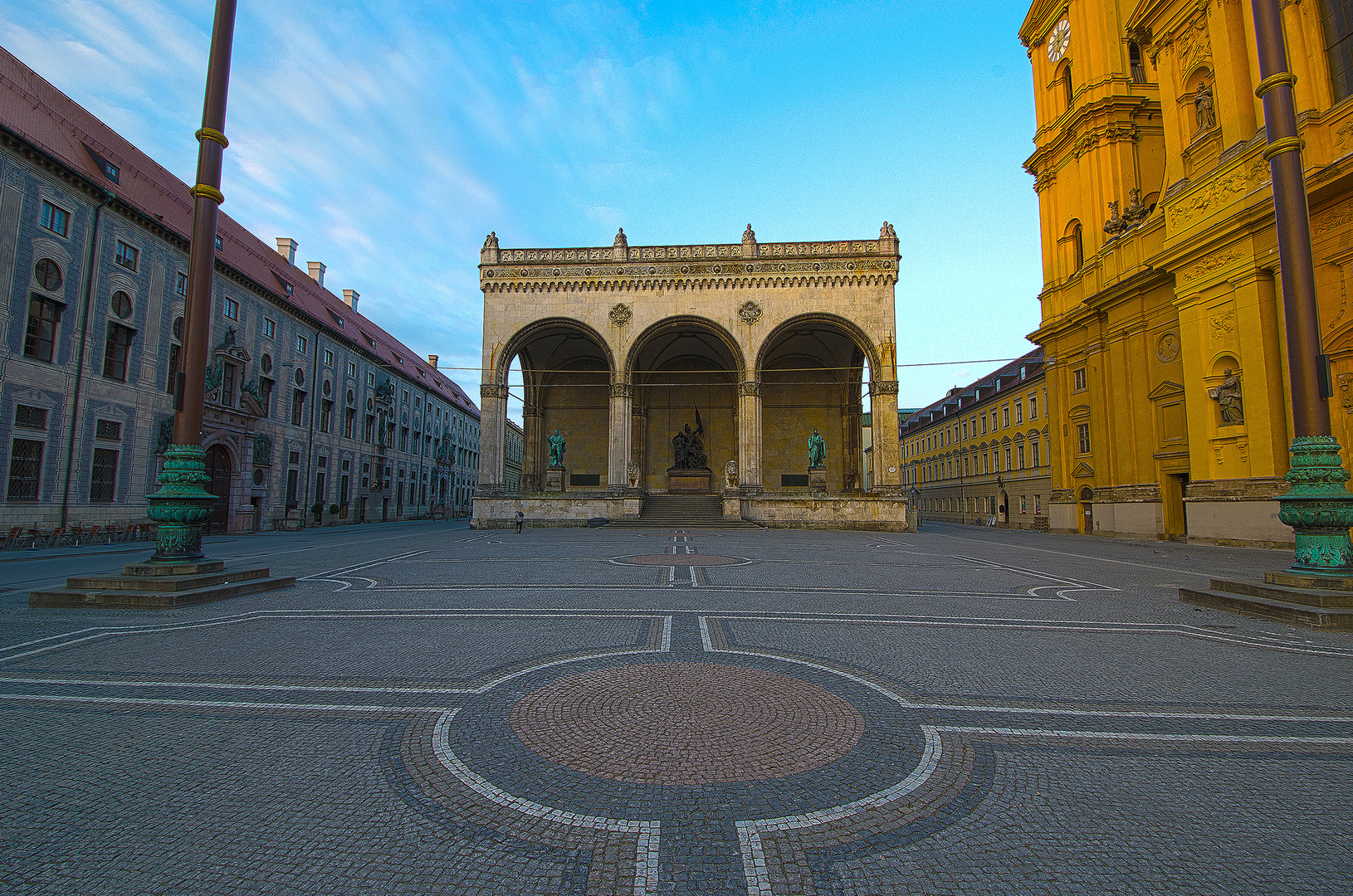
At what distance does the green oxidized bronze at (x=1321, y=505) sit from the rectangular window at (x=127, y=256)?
99.2 ft

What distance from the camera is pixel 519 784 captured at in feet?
9.41

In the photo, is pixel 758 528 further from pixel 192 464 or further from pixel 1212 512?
pixel 192 464

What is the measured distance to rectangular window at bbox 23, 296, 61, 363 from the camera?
696 inches

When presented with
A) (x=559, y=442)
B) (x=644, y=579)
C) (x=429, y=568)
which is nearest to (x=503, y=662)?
(x=644, y=579)

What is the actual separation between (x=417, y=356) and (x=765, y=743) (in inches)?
2397

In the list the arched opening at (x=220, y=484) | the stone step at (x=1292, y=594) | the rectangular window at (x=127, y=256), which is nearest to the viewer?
the stone step at (x=1292, y=594)

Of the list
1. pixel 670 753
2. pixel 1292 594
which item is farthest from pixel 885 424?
pixel 670 753

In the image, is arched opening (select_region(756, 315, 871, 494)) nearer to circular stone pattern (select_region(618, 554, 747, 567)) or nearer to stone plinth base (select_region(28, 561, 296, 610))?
circular stone pattern (select_region(618, 554, 747, 567))

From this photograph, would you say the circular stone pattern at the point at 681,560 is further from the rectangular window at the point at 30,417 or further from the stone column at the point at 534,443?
the stone column at the point at 534,443

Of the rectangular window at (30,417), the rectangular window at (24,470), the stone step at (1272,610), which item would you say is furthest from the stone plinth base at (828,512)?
the rectangular window at (30,417)

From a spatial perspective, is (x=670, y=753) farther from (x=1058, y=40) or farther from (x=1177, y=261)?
(x=1058, y=40)

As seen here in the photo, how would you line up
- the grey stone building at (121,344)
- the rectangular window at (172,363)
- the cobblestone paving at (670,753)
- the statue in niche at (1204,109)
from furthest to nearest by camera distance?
the rectangular window at (172,363) < the statue in niche at (1204,109) < the grey stone building at (121,344) < the cobblestone paving at (670,753)

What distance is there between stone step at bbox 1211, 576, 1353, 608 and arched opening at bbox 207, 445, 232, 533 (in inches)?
1267

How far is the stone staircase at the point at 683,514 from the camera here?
95.5 ft
